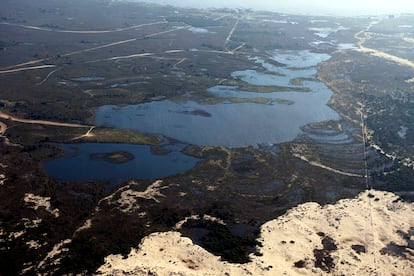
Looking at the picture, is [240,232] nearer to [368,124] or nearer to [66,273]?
[66,273]

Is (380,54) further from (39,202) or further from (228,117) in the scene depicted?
(39,202)

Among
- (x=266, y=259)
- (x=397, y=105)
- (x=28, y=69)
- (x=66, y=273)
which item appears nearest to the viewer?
(x=66, y=273)

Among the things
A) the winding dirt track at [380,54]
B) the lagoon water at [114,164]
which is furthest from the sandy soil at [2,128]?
the winding dirt track at [380,54]

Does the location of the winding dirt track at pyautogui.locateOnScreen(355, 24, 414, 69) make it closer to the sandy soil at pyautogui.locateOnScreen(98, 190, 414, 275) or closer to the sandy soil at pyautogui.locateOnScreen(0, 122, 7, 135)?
the sandy soil at pyautogui.locateOnScreen(98, 190, 414, 275)

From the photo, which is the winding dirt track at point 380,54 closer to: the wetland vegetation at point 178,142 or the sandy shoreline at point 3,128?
the wetland vegetation at point 178,142

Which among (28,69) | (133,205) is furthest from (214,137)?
(28,69)

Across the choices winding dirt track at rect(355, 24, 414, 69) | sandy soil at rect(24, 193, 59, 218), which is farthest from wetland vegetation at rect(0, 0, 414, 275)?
winding dirt track at rect(355, 24, 414, 69)
